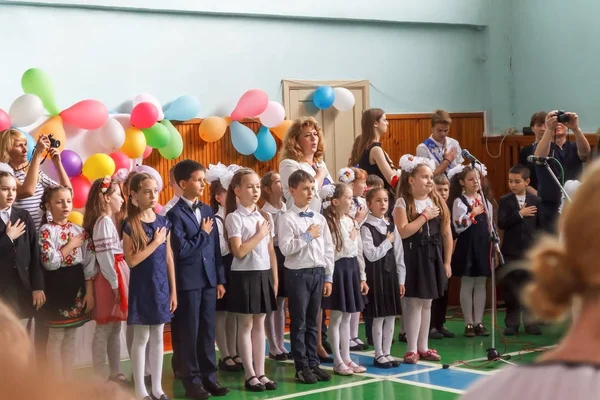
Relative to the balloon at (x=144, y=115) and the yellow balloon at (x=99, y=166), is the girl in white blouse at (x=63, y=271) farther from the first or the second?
the balloon at (x=144, y=115)

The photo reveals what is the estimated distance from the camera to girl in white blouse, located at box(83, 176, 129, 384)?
568 centimetres

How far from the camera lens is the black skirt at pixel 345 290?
20.4 feet

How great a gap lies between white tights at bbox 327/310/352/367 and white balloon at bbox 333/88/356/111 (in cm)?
322

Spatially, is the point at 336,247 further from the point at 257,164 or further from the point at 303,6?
the point at 303,6

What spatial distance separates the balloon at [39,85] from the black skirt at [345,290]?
2.72 metres

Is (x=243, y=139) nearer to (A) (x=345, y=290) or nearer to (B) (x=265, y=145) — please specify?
(B) (x=265, y=145)

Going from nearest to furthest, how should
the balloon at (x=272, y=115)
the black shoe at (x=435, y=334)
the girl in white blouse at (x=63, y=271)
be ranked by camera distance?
the girl in white blouse at (x=63, y=271)
the black shoe at (x=435, y=334)
the balloon at (x=272, y=115)

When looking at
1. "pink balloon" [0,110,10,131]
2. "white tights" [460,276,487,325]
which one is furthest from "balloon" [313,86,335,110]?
"pink balloon" [0,110,10,131]

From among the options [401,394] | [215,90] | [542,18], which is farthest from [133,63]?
[542,18]

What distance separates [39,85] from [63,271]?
1989 millimetres

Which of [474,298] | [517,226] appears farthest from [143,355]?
[517,226]

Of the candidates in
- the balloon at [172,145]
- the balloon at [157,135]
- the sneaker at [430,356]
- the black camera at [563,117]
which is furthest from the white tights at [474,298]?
the balloon at [157,135]

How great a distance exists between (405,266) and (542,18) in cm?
462

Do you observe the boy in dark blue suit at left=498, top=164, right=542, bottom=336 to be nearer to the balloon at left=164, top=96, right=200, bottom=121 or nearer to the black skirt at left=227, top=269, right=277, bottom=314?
the black skirt at left=227, top=269, right=277, bottom=314
